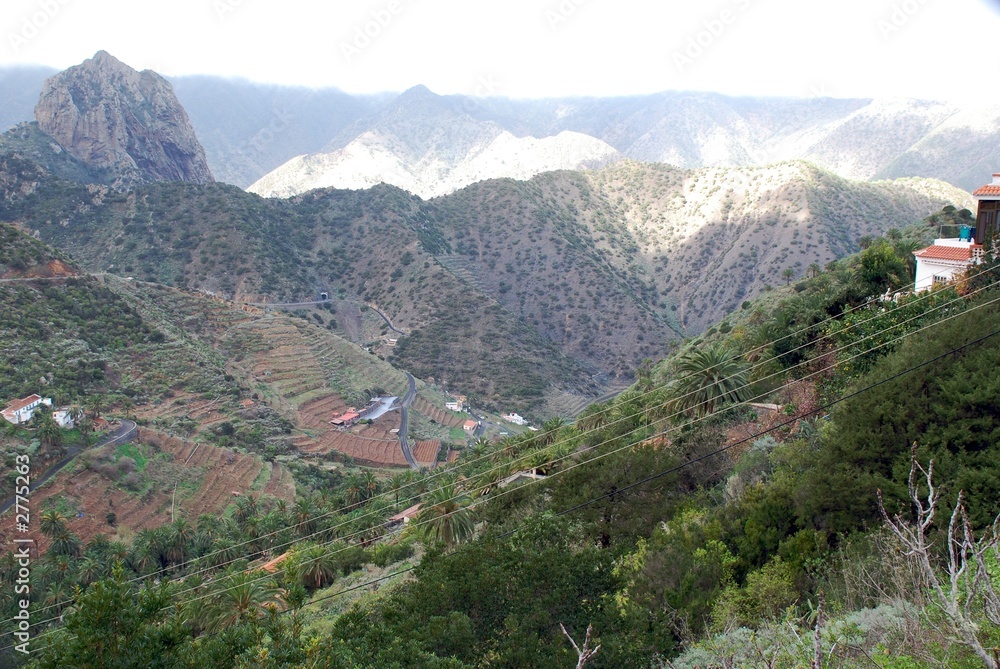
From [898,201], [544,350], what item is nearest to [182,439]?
[544,350]

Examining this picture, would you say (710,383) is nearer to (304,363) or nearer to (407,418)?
(407,418)

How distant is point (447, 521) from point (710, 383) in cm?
1063

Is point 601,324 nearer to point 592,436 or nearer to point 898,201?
point 898,201

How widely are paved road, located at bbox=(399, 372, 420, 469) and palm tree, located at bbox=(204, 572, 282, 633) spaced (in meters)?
30.6

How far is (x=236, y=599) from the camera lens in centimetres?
2222

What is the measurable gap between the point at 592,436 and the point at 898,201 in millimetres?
83741

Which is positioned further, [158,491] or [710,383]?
[158,491]

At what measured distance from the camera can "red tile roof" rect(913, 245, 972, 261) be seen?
2552 cm

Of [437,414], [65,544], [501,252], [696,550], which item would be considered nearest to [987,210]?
[696,550]

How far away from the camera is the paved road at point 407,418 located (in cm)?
5647

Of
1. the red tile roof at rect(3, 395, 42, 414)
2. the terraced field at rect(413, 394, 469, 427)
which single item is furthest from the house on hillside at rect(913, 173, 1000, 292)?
the terraced field at rect(413, 394, 469, 427)

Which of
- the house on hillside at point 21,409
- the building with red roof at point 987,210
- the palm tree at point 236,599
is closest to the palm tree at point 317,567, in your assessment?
the palm tree at point 236,599

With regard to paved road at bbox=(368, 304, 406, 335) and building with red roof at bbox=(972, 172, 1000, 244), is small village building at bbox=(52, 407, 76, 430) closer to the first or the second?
building with red roof at bbox=(972, 172, 1000, 244)

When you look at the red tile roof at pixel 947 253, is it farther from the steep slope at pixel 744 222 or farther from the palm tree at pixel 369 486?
the steep slope at pixel 744 222
